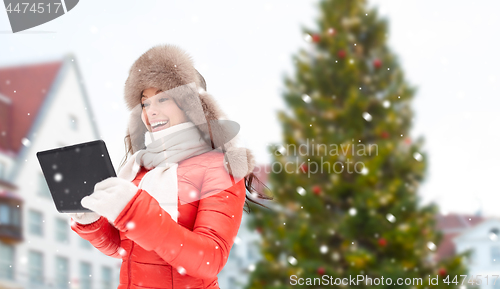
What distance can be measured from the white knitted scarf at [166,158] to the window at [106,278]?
4.12m

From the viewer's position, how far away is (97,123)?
3.05ft

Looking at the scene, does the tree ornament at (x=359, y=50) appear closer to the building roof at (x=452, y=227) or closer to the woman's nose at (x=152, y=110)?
the woman's nose at (x=152, y=110)

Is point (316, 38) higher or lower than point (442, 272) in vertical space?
higher

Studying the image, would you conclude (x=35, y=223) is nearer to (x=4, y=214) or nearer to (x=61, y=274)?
(x=4, y=214)

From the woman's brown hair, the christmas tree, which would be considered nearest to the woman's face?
the woman's brown hair

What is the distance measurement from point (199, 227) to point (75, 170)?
228mm

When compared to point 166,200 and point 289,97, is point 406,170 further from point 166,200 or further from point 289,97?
point 166,200

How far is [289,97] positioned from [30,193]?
327 centimetres

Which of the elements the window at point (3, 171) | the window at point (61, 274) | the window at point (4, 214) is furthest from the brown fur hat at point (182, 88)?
the window at point (61, 274)

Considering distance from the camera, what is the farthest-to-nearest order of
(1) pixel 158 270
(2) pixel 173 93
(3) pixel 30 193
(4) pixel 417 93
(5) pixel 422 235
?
(3) pixel 30 193, (4) pixel 417 93, (5) pixel 422 235, (2) pixel 173 93, (1) pixel 158 270

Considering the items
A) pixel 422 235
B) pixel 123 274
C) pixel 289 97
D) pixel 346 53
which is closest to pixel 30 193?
pixel 289 97

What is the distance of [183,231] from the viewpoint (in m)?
0.66

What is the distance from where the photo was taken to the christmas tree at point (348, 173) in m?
2.32

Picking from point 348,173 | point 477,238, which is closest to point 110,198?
point 348,173
